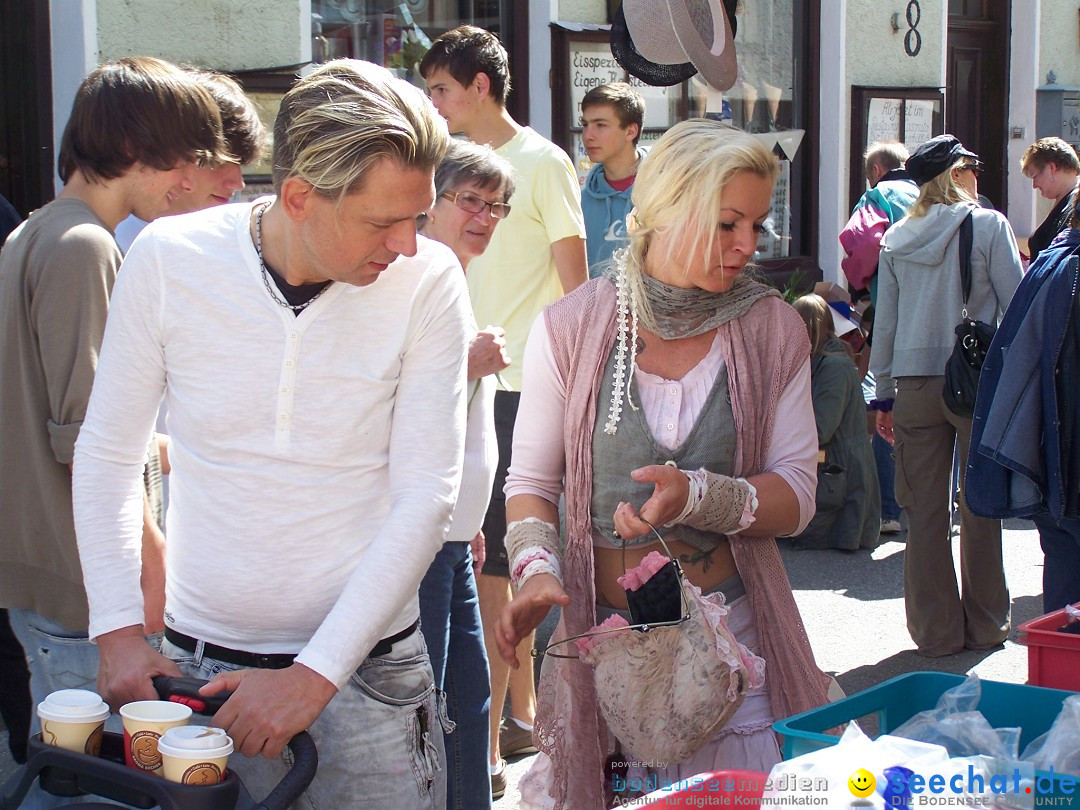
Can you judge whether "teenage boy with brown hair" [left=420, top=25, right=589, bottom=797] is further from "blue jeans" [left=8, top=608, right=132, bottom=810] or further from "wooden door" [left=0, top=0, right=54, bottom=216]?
"wooden door" [left=0, top=0, right=54, bottom=216]

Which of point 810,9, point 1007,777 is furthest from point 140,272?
point 810,9

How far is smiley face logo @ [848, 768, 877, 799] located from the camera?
1.39 meters

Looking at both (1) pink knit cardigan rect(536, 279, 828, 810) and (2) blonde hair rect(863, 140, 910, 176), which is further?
(2) blonde hair rect(863, 140, 910, 176)

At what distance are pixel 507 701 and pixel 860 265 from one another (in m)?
3.55

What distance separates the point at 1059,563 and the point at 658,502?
199 cm

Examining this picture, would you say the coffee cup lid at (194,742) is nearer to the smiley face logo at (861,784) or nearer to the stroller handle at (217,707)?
the stroller handle at (217,707)

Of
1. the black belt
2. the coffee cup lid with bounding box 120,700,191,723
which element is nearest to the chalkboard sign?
the black belt

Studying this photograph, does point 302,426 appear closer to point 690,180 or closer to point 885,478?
point 690,180

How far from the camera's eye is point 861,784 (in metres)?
1.40

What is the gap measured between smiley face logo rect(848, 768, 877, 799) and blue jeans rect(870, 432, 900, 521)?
6.01m

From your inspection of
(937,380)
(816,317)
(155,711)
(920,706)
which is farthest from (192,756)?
(816,317)

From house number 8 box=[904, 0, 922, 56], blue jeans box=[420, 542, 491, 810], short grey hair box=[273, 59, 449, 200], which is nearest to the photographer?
short grey hair box=[273, 59, 449, 200]

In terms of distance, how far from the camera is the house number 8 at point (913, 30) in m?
9.66

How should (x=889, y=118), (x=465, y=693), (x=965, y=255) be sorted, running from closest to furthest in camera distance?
1. (x=465, y=693)
2. (x=965, y=255)
3. (x=889, y=118)
